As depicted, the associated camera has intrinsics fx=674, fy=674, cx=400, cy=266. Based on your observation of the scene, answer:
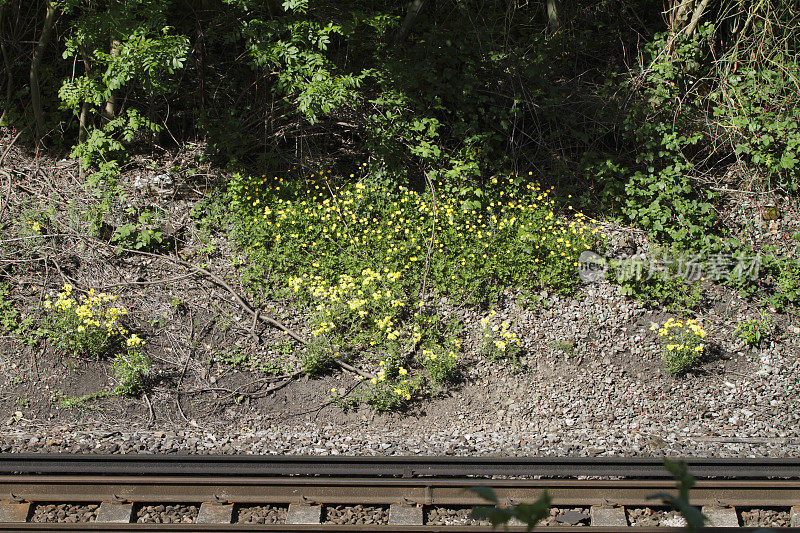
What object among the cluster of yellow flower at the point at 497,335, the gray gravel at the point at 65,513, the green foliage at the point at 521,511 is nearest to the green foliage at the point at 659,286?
the cluster of yellow flower at the point at 497,335

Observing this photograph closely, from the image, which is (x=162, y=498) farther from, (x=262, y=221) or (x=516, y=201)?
(x=516, y=201)

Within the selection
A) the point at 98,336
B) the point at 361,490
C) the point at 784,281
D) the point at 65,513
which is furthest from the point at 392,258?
the point at 784,281

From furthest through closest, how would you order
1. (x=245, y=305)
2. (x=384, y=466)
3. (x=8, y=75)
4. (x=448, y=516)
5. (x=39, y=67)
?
1. (x=8, y=75)
2. (x=39, y=67)
3. (x=245, y=305)
4. (x=384, y=466)
5. (x=448, y=516)

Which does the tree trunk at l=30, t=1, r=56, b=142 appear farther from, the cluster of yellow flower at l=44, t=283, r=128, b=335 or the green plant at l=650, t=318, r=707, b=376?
the green plant at l=650, t=318, r=707, b=376

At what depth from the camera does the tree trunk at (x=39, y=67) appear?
8995mm

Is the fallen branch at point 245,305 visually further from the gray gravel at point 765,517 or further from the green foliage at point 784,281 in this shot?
the green foliage at point 784,281

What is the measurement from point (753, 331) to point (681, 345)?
3.68 feet

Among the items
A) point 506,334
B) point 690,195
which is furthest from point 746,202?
point 506,334

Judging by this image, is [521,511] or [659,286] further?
[659,286]

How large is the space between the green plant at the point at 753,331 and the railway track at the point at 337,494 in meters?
2.31

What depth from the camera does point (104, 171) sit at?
9.34 m

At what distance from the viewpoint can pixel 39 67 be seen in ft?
32.1

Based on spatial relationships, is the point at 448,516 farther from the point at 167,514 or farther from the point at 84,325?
the point at 84,325

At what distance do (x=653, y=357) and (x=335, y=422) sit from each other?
3.65m
